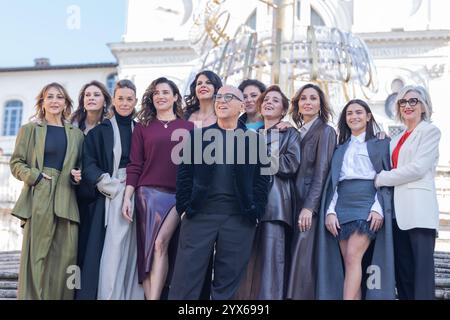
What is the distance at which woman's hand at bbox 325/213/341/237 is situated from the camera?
715cm

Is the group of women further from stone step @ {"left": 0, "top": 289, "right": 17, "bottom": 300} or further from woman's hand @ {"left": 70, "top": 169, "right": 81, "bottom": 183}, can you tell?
stone step @ {"left": 0, "top": 289, "right": 17, "bottom": 300}

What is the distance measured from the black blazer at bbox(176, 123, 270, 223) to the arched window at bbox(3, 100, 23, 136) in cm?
4187

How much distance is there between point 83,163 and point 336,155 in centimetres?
239

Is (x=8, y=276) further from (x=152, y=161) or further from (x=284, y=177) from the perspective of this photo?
(x=284, y=177)

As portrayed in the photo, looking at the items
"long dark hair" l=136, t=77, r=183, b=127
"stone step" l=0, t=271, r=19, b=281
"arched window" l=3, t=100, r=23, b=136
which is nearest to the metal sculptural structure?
"stone step" l=0, t=271, r=19, b=281

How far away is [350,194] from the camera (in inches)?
286

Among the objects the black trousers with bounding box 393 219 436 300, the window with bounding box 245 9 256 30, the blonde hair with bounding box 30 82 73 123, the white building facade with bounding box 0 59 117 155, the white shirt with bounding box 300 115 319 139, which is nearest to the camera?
the black trousers with bounding box 393 219 436 300

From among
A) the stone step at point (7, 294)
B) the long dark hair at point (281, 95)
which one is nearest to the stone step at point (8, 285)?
the stone step at point (7, 294)

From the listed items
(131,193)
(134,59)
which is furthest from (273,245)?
(134,59)

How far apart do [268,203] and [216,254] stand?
681 millimetres

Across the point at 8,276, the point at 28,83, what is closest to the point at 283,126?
the point at 8,276

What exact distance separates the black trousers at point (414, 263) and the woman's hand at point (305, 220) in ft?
2.55

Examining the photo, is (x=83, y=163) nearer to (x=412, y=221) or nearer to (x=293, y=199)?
(x=293, y=199)

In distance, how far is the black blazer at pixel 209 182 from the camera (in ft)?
22.3
